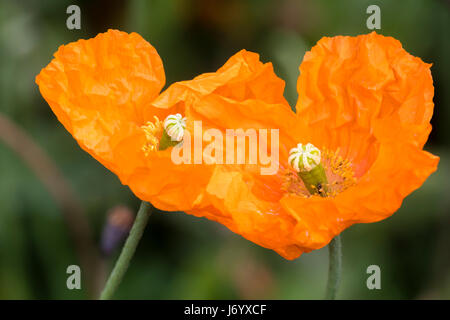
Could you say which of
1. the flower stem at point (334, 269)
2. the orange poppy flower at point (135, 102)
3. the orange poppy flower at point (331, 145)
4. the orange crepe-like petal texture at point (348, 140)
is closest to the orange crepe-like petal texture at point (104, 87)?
the orange poppy flower at point (135, 102)

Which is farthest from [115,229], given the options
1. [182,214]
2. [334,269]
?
[334,269]

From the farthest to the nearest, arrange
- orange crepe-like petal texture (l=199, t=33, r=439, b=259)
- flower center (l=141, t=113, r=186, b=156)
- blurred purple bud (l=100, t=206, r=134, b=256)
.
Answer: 1. blurred purple bud (l=100, t=206, r=134, b=256)
2. flower center (l=141, t=113, r=186, b=156)
3. orange crepe-like petal texture (l=199, t=33, r=439, b=259)

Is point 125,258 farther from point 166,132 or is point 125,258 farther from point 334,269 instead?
point 334,269

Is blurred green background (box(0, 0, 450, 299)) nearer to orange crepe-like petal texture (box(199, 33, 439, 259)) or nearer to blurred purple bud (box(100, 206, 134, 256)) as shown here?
blurred purple bud (box(100, 206, 134, 256))

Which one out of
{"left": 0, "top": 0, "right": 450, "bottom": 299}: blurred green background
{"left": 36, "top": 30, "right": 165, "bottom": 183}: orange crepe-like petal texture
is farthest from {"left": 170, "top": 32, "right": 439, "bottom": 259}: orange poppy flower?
{"left": 0, "top": 0, "right": 450, "bottom": 299}: blurred green background

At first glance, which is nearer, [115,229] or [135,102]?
[135,102]

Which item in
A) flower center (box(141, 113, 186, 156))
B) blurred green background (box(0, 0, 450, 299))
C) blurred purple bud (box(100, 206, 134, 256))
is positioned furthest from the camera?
blurred green background (box(0, 0, 450, 299))
